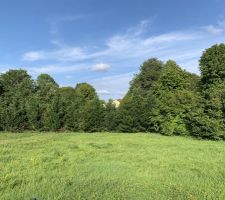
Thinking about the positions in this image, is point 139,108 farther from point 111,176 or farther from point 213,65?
point 111,176

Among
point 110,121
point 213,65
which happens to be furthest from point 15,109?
point 213,65

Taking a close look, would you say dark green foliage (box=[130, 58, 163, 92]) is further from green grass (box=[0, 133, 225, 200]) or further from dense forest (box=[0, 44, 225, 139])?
green grass (box=[0, 133, 225, 200])

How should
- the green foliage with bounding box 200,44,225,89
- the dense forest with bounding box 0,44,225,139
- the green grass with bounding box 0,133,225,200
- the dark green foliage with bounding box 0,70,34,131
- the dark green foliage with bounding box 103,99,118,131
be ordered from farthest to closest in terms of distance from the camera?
the dark green foliage with bounding box 103,99,118,131 → the dark green foliage with bounding box 0,70,34,131 → the dense forest with bounding box 0,44,225,139 → the green foliage with bounding box 200,44,225,89 → the green grass with bounding box 0,133,225,200

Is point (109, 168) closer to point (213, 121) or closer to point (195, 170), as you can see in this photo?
point (195, 170)

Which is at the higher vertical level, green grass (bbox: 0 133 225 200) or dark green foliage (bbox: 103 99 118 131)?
dark green foliage (bbox: 103 99 118 131)

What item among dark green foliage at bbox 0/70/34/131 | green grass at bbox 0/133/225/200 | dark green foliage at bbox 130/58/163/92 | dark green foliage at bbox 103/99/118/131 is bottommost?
green grass at bbox 0/133/225/200

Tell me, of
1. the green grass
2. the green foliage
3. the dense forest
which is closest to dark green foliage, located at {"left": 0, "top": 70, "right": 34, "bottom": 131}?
the dense forest

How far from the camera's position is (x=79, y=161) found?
13.9m

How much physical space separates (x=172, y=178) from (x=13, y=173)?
4.64 metres

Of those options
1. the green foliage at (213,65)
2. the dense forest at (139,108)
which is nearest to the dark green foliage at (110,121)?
the dense forest at (139,108)

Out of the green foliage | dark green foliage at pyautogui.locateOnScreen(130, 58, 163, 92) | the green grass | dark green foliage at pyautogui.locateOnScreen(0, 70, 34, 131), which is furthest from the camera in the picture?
dark green foliage at pyautogui.locateOnScreen(130, 58, 163, 92)

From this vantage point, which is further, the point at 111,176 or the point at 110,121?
the point at 110,121

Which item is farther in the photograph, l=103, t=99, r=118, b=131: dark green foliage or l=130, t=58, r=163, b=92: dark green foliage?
l=130, t=58, r=163, b=92: dark green foliage

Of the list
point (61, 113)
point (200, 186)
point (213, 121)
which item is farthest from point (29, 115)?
point (200, 186)
